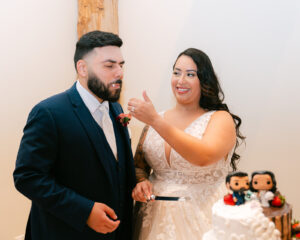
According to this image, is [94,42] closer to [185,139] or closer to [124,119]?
[124,119]

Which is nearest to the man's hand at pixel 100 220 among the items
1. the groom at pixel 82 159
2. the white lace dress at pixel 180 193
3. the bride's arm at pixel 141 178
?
the groom at pixel 82 159

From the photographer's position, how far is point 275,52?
2959 mm

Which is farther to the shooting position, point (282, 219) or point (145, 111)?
point (145, 111)

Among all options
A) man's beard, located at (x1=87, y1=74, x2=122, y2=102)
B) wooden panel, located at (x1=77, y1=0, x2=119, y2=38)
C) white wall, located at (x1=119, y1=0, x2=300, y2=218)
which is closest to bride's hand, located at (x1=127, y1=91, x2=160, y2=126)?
man's beard, located at (x1=87, y1=74, x2=122, y2=102)

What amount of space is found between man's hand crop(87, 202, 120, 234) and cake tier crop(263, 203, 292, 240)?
729mm

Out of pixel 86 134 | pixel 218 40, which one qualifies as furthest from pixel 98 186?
pixel 218 40

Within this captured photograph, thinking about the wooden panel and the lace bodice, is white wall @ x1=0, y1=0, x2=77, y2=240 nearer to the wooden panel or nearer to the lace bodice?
the wooden panel

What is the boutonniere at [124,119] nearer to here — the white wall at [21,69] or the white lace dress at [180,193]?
the white lace dress at [180,193]

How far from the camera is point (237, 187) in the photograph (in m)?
1.28

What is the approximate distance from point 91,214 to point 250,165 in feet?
6.29

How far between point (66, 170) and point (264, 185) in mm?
912

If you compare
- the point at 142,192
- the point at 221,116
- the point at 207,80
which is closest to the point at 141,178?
the point at 142,192

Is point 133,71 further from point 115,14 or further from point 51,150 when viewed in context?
point 51,150

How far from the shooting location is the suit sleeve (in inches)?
62.1
